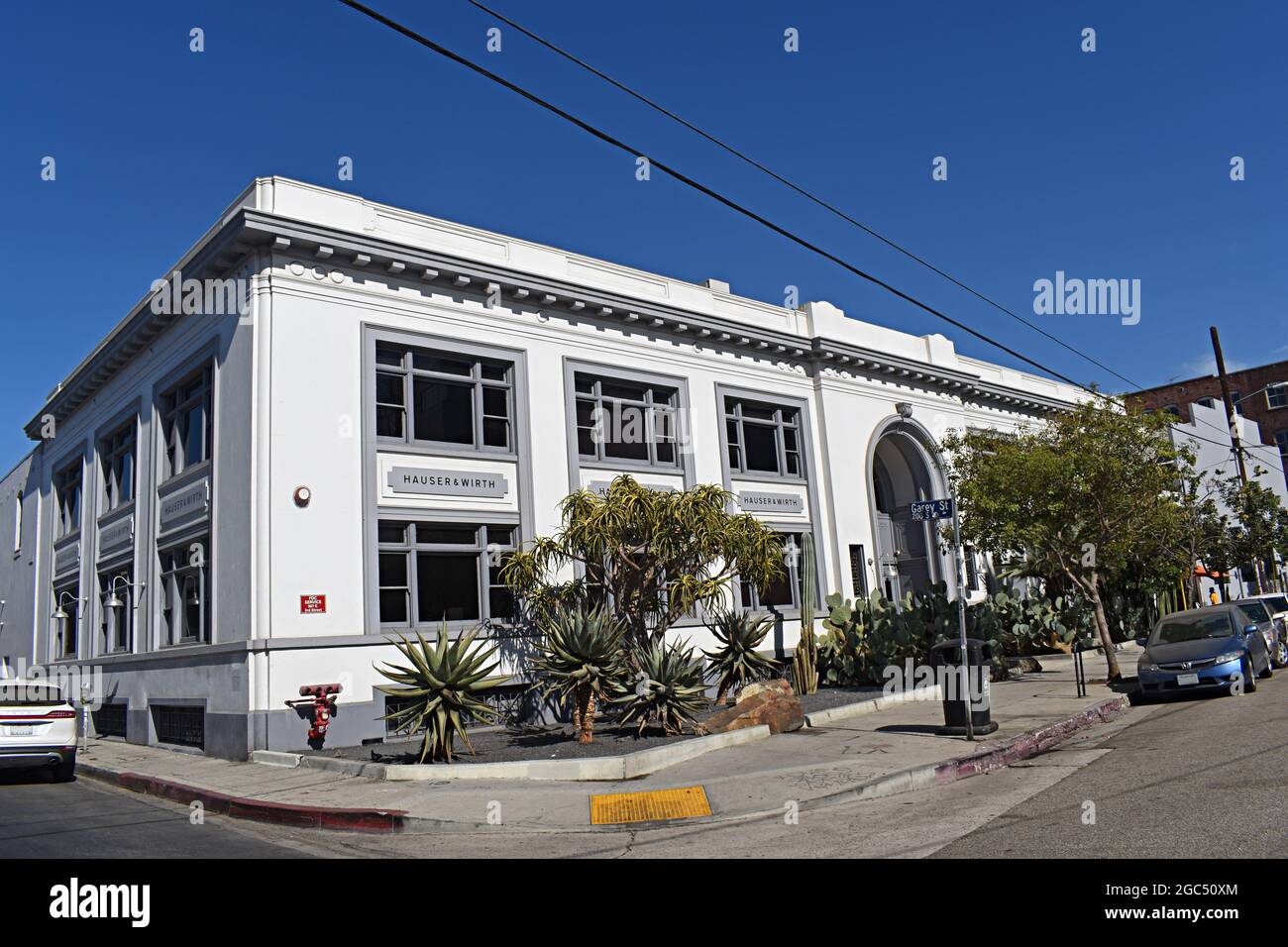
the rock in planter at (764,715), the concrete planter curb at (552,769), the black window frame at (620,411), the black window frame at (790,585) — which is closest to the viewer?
the concrete planter curb at (552,769)

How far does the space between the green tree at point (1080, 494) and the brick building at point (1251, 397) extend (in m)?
40.8

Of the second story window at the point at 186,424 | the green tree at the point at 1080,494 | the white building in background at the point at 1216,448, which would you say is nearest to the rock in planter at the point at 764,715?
the green tree at the point at 1080,494

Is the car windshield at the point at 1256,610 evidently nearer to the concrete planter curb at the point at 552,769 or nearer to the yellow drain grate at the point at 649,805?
the concrete planter curb at the point at 552,769

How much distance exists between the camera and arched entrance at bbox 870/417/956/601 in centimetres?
2758

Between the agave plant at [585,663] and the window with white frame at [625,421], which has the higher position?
the window with white frame at [625,421]

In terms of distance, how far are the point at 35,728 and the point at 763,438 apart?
16.8 m

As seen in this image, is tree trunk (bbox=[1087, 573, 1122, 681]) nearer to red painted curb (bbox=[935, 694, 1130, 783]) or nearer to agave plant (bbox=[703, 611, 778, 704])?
red painted curb (bbox=[935, 694, 1130, 783])

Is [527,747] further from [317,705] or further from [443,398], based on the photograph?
[443,398]

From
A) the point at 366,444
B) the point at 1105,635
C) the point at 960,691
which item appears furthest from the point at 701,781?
the point at 1105,635

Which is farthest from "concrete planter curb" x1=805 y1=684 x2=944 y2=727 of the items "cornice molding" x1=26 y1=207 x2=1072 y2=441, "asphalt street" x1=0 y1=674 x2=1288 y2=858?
"cornice molding" x1=26 y1=207 x2=1072 y2=441

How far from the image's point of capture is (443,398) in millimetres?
18250

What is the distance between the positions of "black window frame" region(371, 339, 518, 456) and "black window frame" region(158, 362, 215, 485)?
3214 mm

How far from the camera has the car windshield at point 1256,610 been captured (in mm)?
19339
